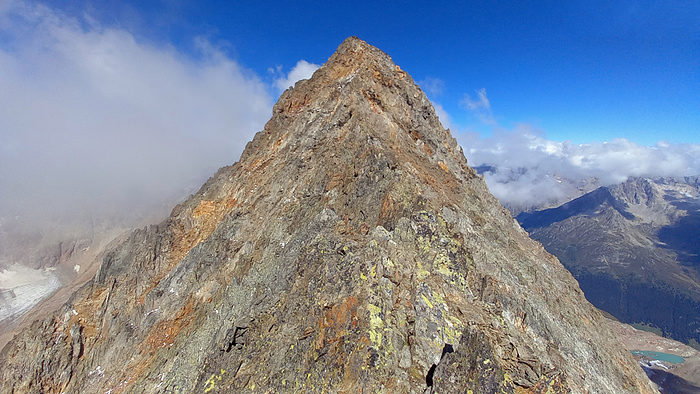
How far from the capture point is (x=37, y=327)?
38.4m

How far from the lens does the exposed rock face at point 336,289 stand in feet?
59.4

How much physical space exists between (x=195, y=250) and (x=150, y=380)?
45.2 ft

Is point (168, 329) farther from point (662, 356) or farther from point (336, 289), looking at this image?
point (662, 356)

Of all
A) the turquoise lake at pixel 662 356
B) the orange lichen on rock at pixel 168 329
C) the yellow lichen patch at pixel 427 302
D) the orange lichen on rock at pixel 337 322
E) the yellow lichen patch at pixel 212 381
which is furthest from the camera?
the turquoise lake at pixel 662 356

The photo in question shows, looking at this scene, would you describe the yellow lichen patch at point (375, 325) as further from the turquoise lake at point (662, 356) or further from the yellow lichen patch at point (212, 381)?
the turquoise lake at point (662, 356)

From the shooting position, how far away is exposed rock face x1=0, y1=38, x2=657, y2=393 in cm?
1811

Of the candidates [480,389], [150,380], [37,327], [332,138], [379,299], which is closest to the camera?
[480,389]

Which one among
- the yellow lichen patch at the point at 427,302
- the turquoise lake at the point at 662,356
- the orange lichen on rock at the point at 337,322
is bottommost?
the orange lichen on rock at the point at 337,322

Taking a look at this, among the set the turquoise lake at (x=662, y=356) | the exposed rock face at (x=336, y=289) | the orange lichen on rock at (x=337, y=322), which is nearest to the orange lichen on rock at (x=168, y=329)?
the exposed rock face at (x=336, y=289)

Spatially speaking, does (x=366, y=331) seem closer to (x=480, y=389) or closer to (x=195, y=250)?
(x=480, y=389)

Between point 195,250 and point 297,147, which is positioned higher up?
point 297,147

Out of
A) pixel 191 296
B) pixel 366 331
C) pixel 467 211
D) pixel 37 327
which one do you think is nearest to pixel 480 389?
pixel 366 331

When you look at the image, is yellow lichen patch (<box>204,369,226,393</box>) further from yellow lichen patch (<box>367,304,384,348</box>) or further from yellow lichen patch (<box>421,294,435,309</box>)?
yellow lichen patch (<box>421,294,435,309</box>)

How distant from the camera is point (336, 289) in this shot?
20672mm
